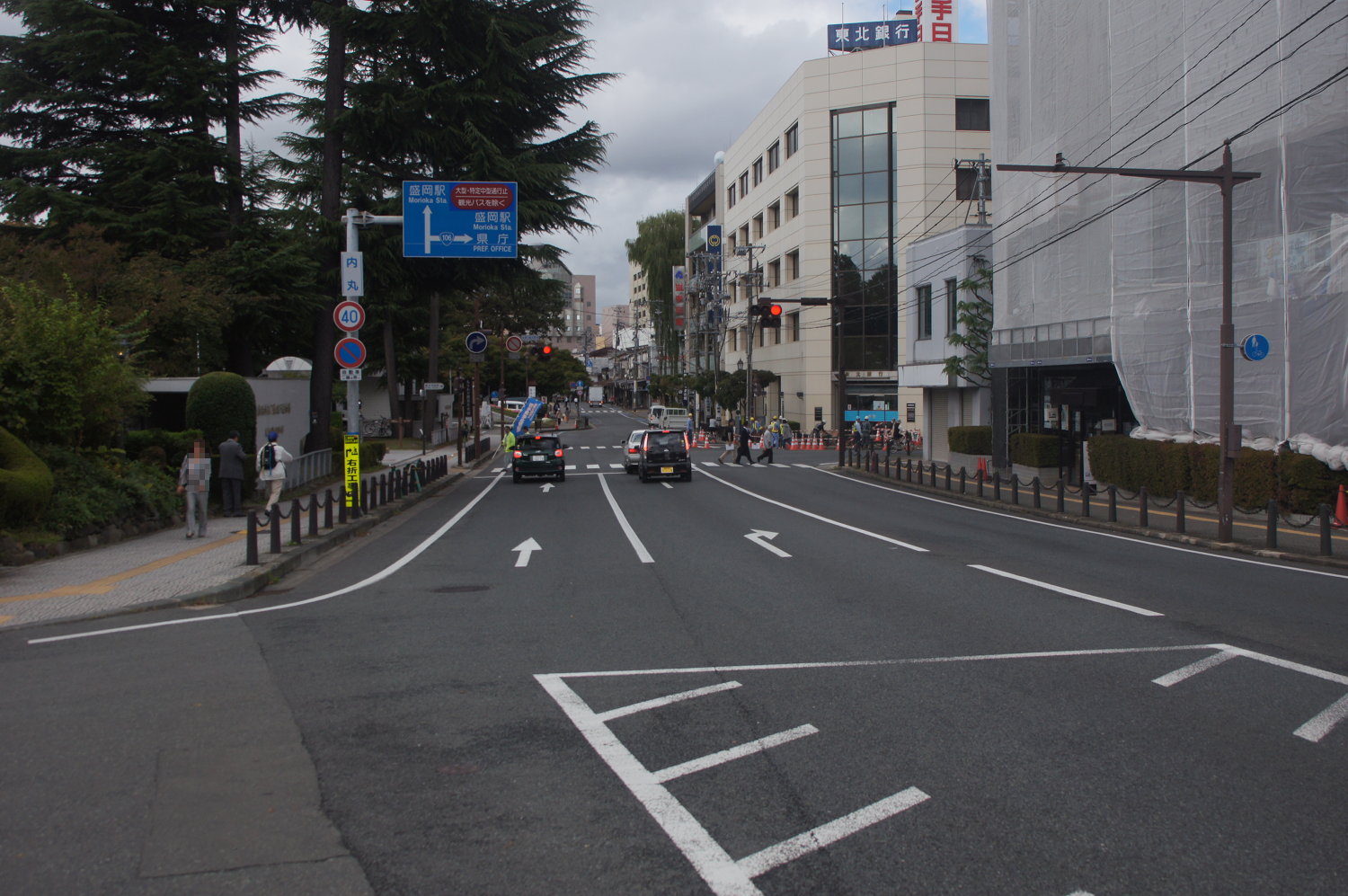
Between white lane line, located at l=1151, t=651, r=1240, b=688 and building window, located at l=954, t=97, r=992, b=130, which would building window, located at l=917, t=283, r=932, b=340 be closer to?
building window, located at l=954, t=97, r=992, b=130

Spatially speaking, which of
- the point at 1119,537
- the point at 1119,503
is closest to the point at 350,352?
the point at 1119,537

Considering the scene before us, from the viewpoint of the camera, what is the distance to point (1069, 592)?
36.1ft

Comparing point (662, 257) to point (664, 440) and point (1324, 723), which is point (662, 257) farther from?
point (1324, 723)

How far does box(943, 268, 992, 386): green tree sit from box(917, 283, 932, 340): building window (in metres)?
3.45

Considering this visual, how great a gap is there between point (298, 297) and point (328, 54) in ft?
22.6

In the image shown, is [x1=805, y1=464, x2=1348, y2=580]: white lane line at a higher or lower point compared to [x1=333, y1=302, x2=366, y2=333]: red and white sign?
lower

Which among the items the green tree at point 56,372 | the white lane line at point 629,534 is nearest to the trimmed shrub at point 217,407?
the green tree at point 56,372

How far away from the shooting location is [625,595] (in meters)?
11.1

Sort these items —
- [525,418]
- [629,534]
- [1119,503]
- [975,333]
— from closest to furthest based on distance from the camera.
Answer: [629,534] < [1119,503] < [975,333] < [525,418]

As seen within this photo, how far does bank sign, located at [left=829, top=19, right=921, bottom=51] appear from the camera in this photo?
6494cm

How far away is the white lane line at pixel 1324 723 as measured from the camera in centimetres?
579

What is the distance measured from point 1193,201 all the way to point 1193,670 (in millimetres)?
17187

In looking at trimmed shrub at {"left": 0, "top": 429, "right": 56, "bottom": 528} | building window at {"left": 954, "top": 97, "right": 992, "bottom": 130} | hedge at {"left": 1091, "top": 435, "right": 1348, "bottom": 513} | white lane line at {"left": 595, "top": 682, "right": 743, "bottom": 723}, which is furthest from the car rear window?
building window at {"left": 954, "top": 97, "right": 992, "bottom": 130}

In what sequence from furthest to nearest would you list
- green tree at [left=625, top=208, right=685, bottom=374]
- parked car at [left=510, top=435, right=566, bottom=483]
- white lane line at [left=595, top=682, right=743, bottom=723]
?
green tree at [left=625, top=208, right=685, bottom=374] → parked car at [left=510, top=435, right=566, bottom=483] → white lane line at [left=595, top=682, right=743, bottom=723]
